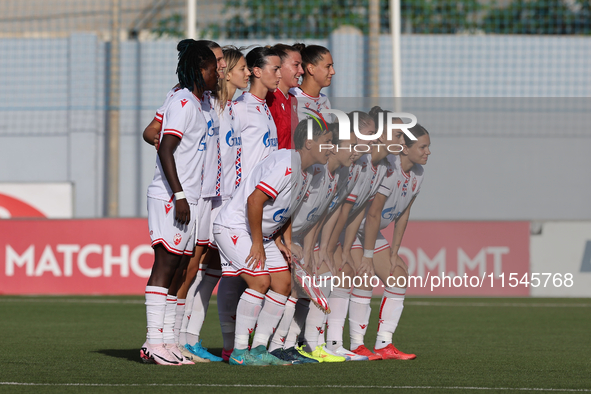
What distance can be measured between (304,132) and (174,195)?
88cm

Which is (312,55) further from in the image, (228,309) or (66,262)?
(66,262)

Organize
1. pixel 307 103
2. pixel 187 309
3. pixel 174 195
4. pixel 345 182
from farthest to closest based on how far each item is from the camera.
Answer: pixel 307 103
pixel 187 309
pixel 345 182
pixel 174 195

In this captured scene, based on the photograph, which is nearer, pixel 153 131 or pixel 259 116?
pixel 153 131

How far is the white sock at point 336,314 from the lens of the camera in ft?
18.7

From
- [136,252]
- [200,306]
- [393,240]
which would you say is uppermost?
[393,240]

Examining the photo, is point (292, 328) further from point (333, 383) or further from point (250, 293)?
point (333, 383)

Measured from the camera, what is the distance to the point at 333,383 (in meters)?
4.48

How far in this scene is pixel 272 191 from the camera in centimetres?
492

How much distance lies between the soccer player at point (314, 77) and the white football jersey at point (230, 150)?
1.61 feet

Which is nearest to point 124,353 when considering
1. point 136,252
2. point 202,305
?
point 202,305

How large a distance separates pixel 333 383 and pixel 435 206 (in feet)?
39.0

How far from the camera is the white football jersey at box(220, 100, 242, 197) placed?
5547 mm

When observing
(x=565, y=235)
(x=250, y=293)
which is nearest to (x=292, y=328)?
(x=250, y=293)

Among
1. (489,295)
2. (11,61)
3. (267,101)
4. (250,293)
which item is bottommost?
(489,295)
